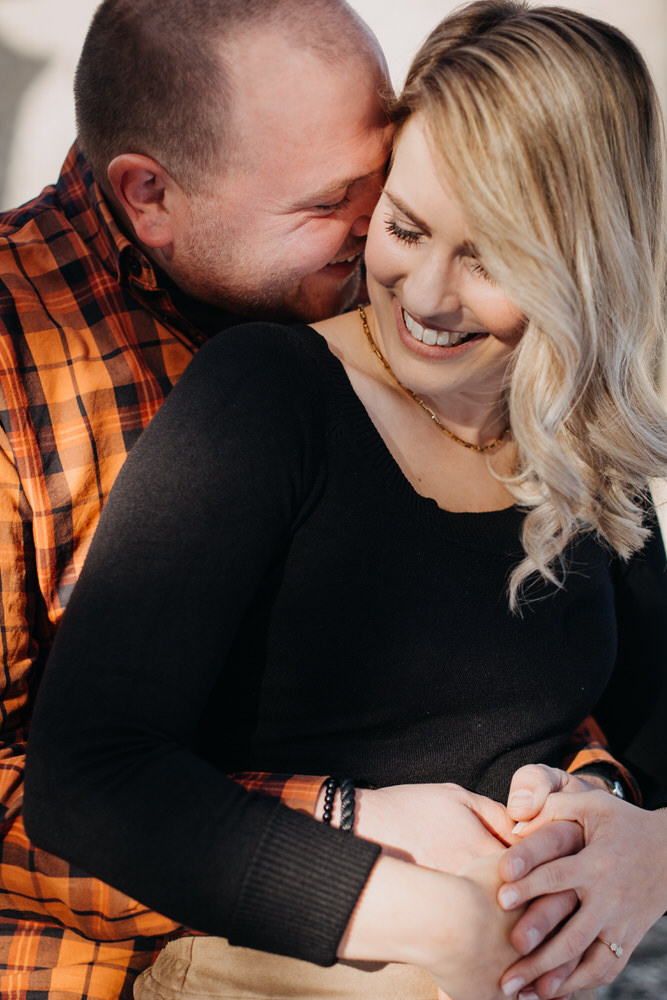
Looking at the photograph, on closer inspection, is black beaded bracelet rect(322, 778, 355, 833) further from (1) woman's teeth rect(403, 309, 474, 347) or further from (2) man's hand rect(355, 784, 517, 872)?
(1) woman's teeth rect(403, 309, 474, 347)

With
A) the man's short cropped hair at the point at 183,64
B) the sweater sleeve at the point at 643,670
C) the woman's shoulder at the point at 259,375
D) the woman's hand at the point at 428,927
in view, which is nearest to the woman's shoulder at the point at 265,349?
the woman's shoulder at the point at 259,375

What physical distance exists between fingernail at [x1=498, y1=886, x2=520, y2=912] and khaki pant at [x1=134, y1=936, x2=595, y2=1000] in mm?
150

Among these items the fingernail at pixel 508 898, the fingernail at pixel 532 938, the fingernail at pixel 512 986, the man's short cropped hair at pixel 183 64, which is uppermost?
the man's short cropped hair at pixel 183 64

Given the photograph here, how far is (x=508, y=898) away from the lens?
990mm

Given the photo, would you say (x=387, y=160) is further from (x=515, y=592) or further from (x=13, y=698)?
(x=13, y=698)

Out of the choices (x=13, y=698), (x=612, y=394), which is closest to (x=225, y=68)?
(x=612, y=394)

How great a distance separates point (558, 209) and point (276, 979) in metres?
1.01

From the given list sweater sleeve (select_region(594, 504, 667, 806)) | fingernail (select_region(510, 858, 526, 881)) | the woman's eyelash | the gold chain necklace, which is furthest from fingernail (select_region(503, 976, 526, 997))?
the woman's eyelash

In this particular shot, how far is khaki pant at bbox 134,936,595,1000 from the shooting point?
3.37 feet

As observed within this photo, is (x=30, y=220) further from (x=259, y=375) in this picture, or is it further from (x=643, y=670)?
(x=643, y=670)

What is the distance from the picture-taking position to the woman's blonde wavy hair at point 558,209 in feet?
3.55

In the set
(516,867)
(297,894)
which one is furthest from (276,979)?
(516,867)

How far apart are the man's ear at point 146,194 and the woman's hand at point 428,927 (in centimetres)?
108

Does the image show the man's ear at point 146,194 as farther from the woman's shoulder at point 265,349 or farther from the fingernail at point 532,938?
the fingernail at point 532,938
